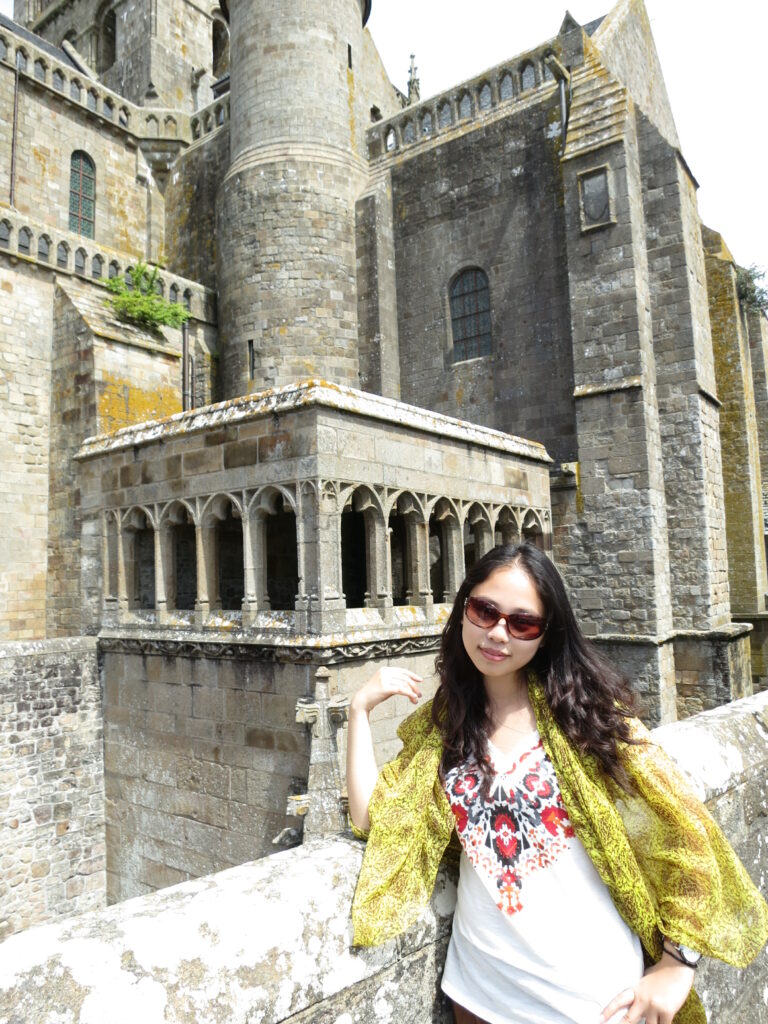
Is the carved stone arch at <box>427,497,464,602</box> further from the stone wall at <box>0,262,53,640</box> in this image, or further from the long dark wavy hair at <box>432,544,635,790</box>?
the stone wall at <box>0,262,53,640</box>

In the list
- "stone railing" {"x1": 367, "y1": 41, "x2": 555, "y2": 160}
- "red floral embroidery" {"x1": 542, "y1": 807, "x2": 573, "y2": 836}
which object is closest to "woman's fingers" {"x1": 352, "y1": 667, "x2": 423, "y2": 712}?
"red floral embroidery" {"x1": 542, "y1": 807, "x2": 573, "y2": 836}

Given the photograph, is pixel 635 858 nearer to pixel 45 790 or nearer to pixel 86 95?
pixel 45 790

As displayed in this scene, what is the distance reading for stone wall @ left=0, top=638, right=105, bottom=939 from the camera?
879 centimetres

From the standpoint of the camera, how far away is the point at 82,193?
18.1 m

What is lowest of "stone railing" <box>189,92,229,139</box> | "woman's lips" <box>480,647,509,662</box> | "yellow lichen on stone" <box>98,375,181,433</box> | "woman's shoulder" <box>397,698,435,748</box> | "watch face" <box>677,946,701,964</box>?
"watch face" <box>677,946,701,964</box>

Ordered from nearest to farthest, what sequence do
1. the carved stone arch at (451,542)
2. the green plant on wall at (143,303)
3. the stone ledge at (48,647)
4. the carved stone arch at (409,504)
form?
the carved stone arch at (409,504) → the stone ledge at (48,647) → the carved stone arch at (451,542) → the green plant on wall at (143,303)

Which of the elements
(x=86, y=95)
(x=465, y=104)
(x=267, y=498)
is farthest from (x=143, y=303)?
(x=267, y=498)

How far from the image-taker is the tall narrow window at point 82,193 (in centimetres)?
1786

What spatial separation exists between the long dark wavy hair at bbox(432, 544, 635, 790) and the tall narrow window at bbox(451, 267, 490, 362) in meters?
13.0

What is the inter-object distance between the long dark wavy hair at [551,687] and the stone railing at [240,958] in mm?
401

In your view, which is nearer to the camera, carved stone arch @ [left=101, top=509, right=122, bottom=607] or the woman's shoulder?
the woman's shoulder

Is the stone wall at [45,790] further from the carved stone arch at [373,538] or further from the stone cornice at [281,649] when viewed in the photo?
the carved stone arch at [373,538]

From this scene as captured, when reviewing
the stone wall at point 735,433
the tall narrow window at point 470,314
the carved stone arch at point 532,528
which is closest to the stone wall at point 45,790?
the carved stone arch at point 532,528

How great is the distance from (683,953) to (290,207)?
15.5 metres
